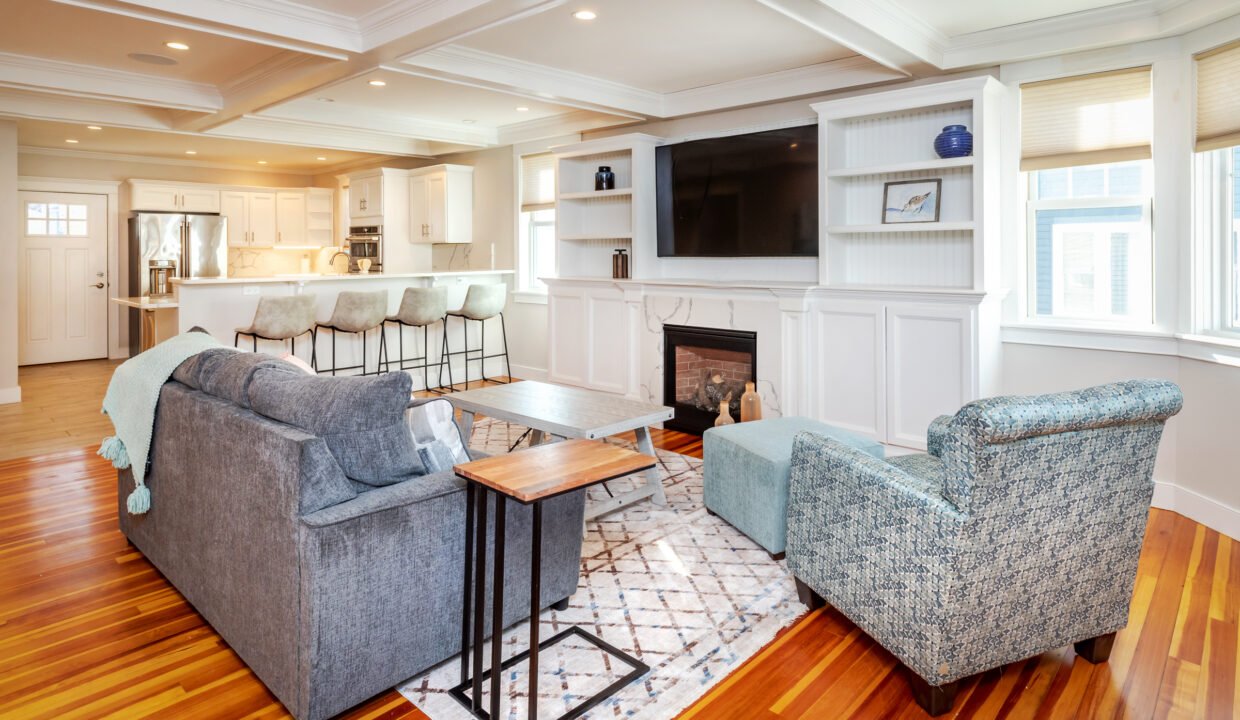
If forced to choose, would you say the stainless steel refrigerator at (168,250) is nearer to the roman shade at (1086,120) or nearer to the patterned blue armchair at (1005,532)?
the roman shade at (1086,120)

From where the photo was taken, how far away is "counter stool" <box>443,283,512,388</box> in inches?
266

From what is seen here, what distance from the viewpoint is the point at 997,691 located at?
2193mm

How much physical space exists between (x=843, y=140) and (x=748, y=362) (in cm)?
157

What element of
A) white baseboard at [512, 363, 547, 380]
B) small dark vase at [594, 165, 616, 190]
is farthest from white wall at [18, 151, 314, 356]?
small dark vase at [594, 165, 616, 190]

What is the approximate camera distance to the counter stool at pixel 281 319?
5516 millimetres

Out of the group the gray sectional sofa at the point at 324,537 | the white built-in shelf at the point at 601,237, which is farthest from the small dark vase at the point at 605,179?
the gray sectional sofa at the point at 324,537

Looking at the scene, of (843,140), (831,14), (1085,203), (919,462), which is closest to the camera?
(919,462)

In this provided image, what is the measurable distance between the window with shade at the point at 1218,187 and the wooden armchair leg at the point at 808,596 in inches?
96.5

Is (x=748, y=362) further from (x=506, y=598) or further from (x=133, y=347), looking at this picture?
(x=133, y=347)

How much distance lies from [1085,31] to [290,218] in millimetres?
8992

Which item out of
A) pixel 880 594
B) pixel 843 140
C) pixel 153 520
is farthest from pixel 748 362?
pixel 153 520

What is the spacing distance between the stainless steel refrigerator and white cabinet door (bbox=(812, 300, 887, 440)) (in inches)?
288

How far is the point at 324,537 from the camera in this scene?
1.94 m

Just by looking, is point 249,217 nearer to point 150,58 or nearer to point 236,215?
point 236,215
